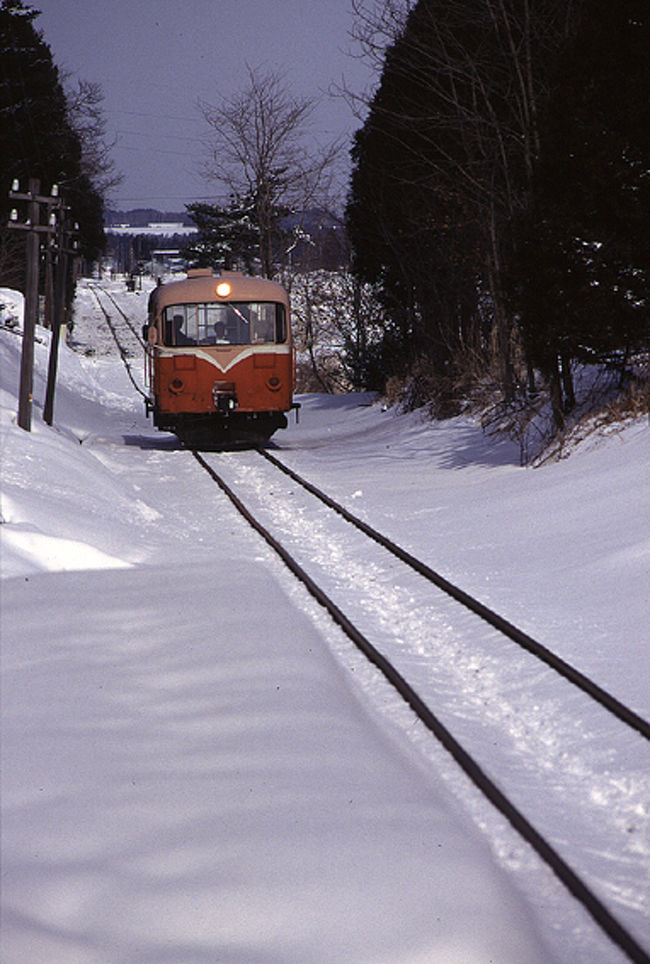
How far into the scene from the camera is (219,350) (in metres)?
18.9

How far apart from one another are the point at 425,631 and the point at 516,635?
2.53ft

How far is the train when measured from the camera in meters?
18.8

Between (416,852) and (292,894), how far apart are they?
2.04 feet

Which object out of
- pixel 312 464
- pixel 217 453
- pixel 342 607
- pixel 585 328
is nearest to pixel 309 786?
pixel 342 607

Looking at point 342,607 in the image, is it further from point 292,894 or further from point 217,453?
point 217,453

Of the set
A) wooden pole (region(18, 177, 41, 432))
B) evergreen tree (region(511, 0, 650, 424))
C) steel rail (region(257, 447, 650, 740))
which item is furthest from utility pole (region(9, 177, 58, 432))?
evergreen tree (region(511, 0, 650, 424))

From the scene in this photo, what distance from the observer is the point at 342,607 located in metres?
8.59

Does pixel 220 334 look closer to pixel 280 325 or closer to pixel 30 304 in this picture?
pixel 280 325

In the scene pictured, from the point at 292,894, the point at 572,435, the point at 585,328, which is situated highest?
the point at 585,328

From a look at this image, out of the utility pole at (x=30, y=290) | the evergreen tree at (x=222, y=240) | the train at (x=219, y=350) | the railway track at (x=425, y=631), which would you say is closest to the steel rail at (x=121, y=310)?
the evergreen tree at (x=222, y=240)

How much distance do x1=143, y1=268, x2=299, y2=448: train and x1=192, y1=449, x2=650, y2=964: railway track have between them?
12.8ft

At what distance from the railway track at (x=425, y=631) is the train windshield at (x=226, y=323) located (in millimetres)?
4403

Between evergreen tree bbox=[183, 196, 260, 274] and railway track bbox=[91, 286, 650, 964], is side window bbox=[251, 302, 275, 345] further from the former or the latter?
evergreen tree bbox=[183, 196, 260, 274]

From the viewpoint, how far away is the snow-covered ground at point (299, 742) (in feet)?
12.8
